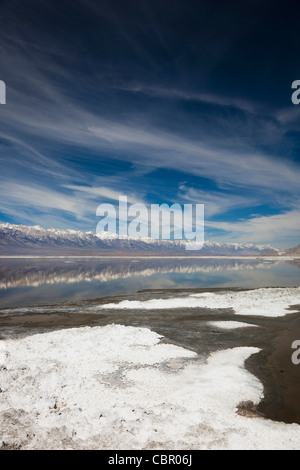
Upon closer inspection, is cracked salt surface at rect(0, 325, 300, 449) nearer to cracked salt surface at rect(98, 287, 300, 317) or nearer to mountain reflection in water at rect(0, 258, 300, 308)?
cracked salt surface at rect(98, 287, 300, 317)

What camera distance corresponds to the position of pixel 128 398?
763 centimetres

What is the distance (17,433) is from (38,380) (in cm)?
243

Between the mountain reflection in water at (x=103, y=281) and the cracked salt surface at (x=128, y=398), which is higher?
the cracked salt surface at (x=128, y=398)

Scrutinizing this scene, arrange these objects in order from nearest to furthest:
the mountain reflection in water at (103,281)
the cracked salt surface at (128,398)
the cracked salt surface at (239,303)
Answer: the cracked salt surface at (128,398), the cracked salt surface at (239,303), the mountain reflection in water at (103,281)

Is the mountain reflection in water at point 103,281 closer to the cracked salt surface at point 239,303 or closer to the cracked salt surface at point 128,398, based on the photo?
the cracked salt surface at point 239,303

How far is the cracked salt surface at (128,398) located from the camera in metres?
5.88

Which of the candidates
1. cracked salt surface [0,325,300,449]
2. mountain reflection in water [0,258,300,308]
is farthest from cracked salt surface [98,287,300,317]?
cracked salt surface [0,325,300,449]

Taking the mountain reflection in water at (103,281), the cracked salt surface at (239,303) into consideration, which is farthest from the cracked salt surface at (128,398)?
the mountain reflection in water at (103,281)

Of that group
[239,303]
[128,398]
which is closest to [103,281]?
[239,303]

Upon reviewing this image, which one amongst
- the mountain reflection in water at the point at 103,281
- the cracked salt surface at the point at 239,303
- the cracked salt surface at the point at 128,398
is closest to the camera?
the cracked salt surface at the point at 128,398

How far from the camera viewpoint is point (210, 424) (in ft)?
20.9

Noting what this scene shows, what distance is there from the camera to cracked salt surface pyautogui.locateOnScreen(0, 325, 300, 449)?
19.3 ft

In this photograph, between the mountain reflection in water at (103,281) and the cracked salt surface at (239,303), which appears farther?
the mountain reflection in water at (103,281)
